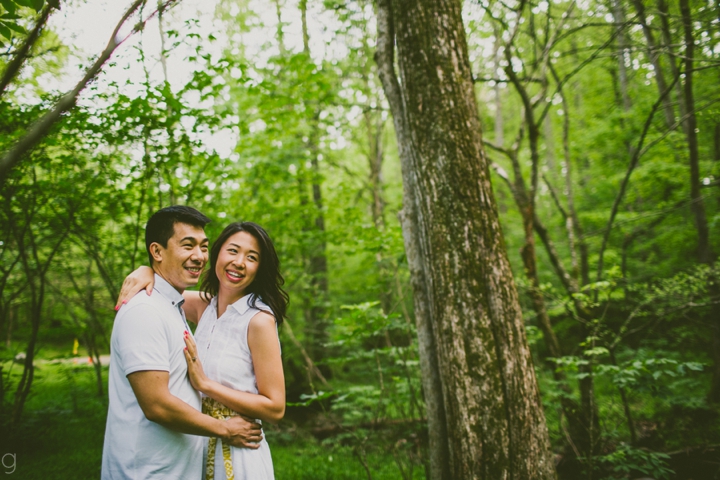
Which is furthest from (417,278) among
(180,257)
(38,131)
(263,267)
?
(38,131)

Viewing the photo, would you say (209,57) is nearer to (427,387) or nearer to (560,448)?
(427,387)

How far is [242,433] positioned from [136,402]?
1.55ft

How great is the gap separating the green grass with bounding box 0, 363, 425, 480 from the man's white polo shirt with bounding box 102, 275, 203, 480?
3.60 m

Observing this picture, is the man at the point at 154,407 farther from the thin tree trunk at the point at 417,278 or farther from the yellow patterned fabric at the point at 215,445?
the thin tree trunk at the point at 417,278

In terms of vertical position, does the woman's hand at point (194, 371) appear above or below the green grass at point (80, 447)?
above

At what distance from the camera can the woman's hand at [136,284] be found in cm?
170

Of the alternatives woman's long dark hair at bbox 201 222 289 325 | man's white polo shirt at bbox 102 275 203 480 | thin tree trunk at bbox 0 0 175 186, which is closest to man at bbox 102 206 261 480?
man's white polo shirt at bbox 102 275 203 480

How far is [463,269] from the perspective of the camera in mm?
2859

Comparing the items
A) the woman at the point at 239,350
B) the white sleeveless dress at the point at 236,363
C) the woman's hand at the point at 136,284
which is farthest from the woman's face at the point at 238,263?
the woman's hand at the point at 136,284

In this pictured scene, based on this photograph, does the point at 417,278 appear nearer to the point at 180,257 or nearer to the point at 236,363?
the point at 236,363

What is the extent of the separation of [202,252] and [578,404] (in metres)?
5.02

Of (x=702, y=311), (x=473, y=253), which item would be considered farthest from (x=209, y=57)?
(x=702, y=311)

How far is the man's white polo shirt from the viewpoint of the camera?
1.56 meters

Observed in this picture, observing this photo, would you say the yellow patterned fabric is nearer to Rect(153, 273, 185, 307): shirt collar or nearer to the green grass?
Rect(153, 273, 185, 307): shirt collar
